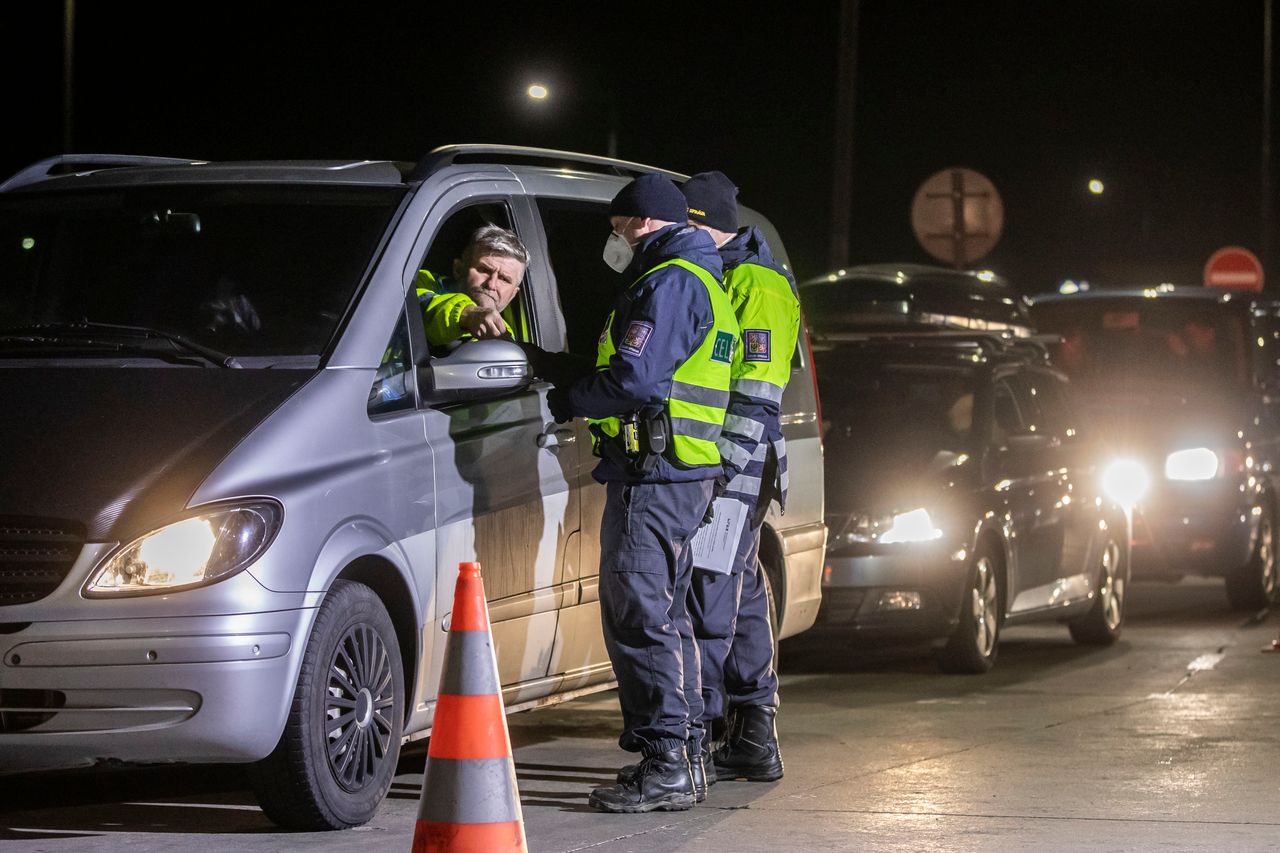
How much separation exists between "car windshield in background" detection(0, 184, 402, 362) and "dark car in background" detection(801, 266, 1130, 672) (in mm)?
4536

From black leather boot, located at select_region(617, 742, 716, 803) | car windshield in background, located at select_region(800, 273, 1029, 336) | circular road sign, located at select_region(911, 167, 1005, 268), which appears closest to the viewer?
black leather boot, located at select_region(617, 742, 716, 803)

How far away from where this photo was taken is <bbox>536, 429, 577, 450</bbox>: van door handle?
6789 mm

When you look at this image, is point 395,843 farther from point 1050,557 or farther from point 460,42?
point 460,42

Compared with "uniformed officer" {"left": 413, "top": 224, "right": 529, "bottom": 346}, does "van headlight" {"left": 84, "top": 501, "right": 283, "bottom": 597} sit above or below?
below

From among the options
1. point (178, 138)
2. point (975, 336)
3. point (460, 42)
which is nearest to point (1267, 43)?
point (460, 42)

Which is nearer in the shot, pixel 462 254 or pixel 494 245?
pixel 494 245

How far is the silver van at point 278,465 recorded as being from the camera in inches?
216

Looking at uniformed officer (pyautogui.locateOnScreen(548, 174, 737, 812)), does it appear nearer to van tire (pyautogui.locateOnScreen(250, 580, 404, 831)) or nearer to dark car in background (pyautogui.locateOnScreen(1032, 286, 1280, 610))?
van tire (pyautogui.locateOnScreen(250, 580, 404, 831))

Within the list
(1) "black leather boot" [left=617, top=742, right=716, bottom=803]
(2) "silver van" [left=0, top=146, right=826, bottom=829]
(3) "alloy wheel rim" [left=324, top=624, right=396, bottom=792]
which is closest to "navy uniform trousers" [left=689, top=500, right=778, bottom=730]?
(1) "black leather boot" [left=617, top=742, right=716, bottom=803]

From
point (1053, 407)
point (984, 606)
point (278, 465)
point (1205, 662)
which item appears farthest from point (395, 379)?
point (1053, 407)

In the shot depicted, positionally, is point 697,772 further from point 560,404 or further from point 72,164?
point 72,164

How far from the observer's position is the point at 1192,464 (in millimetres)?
14906

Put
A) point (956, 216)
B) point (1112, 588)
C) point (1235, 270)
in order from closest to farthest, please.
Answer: point (1112, 588)
point (956, 216)
point (1235, 270)

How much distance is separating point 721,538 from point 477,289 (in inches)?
43.5
